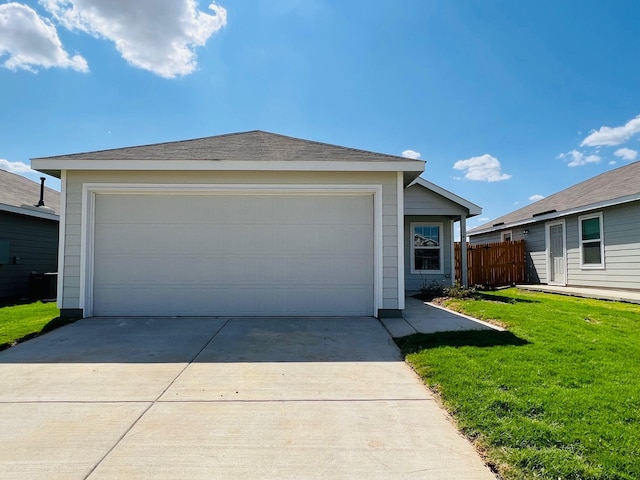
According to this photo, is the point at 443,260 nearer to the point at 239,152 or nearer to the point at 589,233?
the point at 589,233

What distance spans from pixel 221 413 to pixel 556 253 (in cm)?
1352

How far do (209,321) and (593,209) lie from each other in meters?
11.4

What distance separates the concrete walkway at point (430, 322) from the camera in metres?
5.96

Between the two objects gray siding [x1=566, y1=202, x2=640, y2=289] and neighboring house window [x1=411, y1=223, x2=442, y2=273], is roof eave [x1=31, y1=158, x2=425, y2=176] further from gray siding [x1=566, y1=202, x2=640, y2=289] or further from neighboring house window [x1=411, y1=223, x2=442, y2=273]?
gray siding [x1=566, y1=202, x2=640, y2=289]

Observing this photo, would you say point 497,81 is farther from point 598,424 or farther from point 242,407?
point 242,407

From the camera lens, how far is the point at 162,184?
716 cm

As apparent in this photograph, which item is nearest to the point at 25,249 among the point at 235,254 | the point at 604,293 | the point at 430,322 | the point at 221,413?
the point at 235,254

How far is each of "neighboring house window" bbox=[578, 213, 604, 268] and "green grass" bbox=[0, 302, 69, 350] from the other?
14.0 m

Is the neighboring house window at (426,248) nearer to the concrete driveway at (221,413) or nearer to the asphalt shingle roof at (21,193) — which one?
the concrete driveway at (221,413)

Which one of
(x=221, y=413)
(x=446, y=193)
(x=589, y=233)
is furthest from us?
(x=589, y=233)

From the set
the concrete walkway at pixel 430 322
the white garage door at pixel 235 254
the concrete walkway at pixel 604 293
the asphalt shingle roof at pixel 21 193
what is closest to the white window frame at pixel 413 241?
the concrete walkway at pixel 604 293

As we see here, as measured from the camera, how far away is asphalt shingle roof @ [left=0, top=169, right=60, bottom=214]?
10664mm

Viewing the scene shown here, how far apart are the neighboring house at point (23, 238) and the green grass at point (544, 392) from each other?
1136cm

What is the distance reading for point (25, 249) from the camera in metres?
11.0
